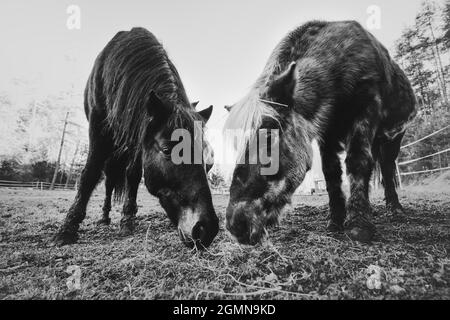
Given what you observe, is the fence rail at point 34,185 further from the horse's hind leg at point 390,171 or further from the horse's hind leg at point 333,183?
the horse's hind leg at point 390,171

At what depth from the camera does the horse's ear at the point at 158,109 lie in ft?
8.59

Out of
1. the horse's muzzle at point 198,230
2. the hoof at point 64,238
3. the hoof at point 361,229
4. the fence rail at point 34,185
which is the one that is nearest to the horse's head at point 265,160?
the horse's muzzle at point 198,230

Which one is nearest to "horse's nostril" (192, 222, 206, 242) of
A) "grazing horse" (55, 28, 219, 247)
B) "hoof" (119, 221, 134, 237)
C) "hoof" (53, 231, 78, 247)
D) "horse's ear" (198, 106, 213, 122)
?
"grazing horse" (55, 28, 219, 247)

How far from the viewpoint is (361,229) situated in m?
2.38

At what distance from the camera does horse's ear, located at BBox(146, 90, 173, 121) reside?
Result: 8.59ft

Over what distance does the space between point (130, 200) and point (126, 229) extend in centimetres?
37

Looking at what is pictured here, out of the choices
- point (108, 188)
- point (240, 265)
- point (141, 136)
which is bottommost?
point (240, 265)

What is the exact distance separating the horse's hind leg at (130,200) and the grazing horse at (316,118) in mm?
1547

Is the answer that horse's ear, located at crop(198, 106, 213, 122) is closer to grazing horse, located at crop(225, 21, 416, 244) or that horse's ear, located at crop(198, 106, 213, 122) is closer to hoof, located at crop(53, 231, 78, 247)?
grazing horse, located at crop(225, 21, 416, 244)

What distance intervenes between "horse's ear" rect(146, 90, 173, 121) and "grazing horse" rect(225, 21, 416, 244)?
1.97ft

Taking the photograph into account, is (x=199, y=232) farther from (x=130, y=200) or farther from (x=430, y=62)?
(x=430, y=62)

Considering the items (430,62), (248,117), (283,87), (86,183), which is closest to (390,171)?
(430,62)

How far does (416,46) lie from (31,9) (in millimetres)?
5771

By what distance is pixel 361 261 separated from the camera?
2.03 meters
